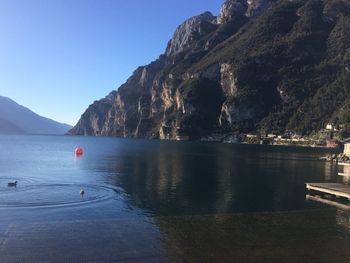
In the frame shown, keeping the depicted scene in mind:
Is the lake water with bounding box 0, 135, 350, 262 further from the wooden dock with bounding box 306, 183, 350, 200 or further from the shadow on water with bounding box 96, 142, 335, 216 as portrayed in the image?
the wooden dock with bounding box 306, 183, 350, 200

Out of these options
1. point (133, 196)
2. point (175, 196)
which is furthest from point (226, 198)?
point (133, 196)

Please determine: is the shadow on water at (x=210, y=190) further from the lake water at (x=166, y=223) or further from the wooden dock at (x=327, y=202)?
the wooden dock at (x=327, y=202)

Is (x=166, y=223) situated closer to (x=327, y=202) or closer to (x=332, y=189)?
(x=327, y=202)

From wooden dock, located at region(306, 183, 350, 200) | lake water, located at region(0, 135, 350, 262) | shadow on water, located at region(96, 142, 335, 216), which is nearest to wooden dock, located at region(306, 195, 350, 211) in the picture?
shadow on water, located at region(96, 142, 335, 216)

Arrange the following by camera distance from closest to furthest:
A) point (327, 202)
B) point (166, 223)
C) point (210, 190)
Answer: point (166, 223) → point (327, 202) → point (210, 190)

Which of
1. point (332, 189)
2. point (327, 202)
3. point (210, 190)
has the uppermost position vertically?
point (332, 189)

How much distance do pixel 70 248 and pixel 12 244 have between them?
4147mm

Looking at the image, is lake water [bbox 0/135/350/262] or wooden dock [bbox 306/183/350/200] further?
wooden dock [bbox 306/183/350/200]

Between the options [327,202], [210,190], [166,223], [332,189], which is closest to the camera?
[166,223]

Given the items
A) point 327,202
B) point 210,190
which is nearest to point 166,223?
point 210,190

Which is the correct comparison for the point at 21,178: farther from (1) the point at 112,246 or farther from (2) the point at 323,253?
(2) the point at 323,253

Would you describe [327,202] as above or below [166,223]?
above

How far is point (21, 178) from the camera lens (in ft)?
235

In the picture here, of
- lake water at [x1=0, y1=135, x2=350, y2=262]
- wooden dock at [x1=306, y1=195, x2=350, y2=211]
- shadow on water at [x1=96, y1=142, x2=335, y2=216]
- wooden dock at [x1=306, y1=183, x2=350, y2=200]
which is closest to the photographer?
lake water at [x1=0, y1=135, x2=350, y2=262]
